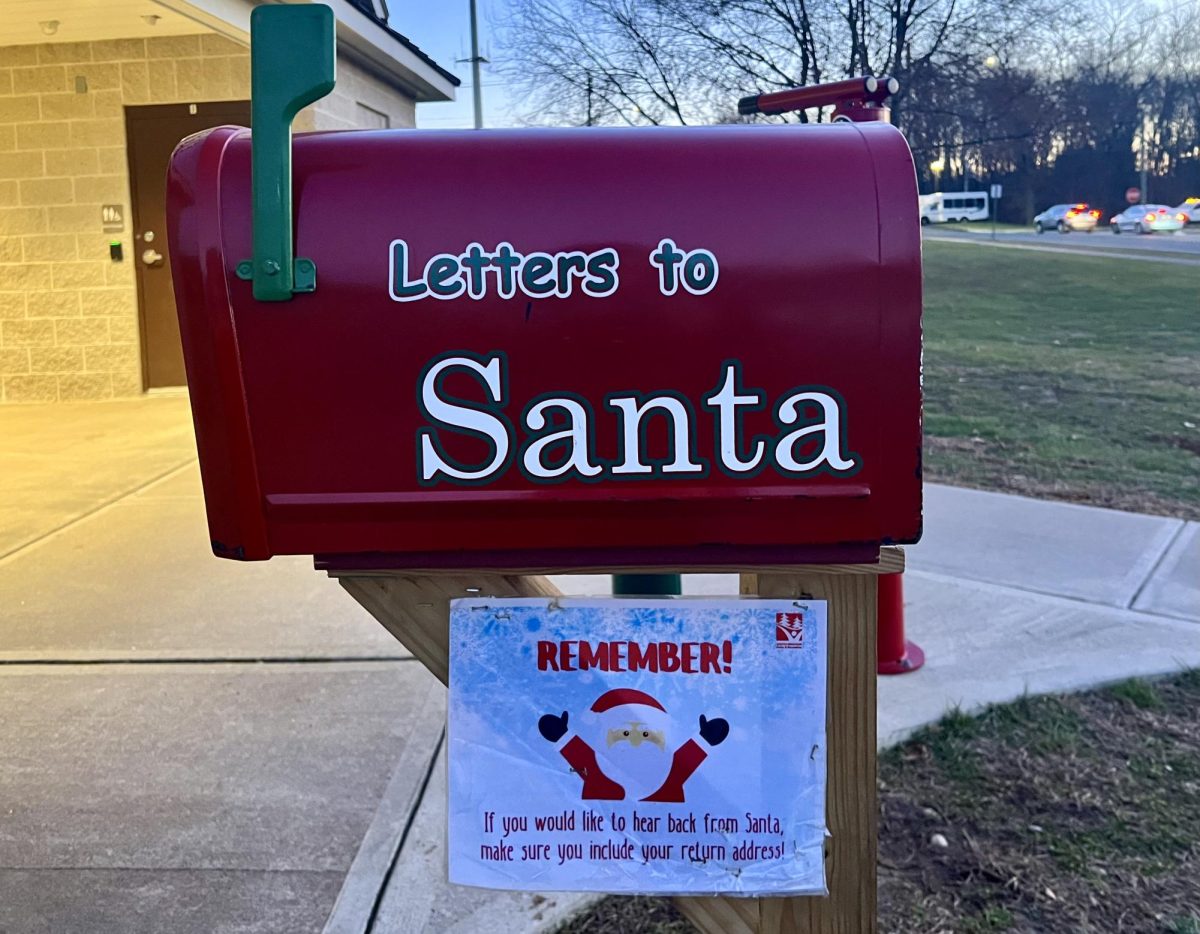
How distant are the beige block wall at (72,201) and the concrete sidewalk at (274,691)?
356cm

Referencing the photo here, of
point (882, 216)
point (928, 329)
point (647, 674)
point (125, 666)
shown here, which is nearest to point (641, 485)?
point (647, 674)

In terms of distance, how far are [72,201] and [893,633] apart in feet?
26.1

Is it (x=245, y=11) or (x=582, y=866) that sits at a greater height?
(x=245, y=11)

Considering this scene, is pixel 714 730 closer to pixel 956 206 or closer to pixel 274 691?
pixel 274 691

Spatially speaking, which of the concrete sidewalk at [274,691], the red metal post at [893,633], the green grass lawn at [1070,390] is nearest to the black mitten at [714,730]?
the concrete sidewalk at [274,691]

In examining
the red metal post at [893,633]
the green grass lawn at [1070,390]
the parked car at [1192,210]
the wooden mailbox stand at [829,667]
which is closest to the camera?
the wooden mailbox stand at [829,667]

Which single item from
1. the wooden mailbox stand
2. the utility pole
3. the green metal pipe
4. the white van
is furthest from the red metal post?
the white van

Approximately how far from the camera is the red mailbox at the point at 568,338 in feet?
4.33

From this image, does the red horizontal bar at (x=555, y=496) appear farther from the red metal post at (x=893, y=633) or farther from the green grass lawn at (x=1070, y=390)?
the green grass lawn at (x=1070, y=390)

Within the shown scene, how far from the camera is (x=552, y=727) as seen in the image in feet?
5.00

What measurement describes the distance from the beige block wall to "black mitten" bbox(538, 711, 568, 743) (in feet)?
26.6

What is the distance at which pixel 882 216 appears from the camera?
1.32m

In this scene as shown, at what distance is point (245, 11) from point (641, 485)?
718 centimetres

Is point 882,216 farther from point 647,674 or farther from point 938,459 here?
point 938,459
